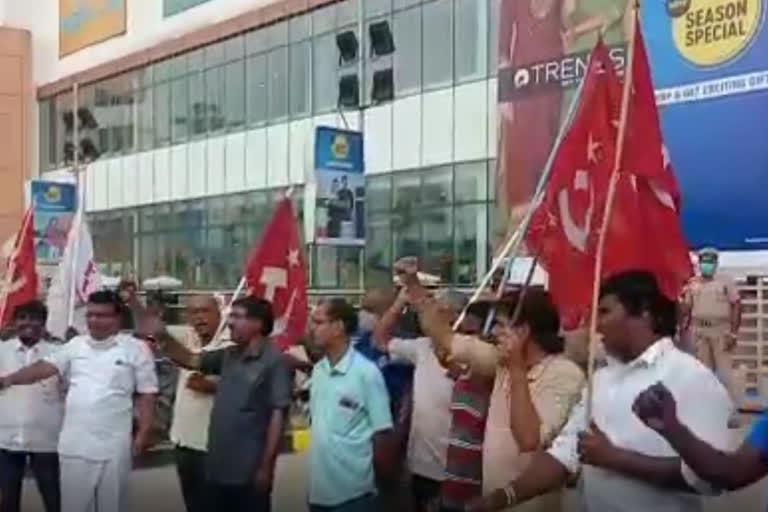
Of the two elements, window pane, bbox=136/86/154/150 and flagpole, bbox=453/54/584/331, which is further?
window pane, bbox=136/86/154/150

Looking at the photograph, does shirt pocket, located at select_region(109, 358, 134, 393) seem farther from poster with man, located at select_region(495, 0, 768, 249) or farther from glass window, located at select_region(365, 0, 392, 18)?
glass window, located at select_region(365, 0, 392, 18)

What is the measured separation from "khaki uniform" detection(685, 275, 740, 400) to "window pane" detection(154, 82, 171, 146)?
966 inches

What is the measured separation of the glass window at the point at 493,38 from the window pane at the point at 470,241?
8.44ft

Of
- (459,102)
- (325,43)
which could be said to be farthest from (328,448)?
(325,43)

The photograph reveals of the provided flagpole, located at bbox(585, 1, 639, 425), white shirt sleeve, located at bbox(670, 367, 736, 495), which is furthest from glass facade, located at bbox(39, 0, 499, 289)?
white shirt sleeve, located at bbox(670, 367, 736, 495)

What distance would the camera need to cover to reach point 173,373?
10.8 m

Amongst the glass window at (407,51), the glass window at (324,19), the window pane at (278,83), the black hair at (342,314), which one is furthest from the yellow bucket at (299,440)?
the window pane at (278,83)

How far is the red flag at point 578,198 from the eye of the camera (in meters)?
6.23

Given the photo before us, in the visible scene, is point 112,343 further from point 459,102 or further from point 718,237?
point 459,102

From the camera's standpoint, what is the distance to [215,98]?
3653cm

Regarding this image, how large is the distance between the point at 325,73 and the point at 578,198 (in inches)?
1011

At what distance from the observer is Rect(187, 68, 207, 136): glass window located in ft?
121

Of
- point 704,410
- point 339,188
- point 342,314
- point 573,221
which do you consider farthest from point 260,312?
point 339,188

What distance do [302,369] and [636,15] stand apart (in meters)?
3.73
